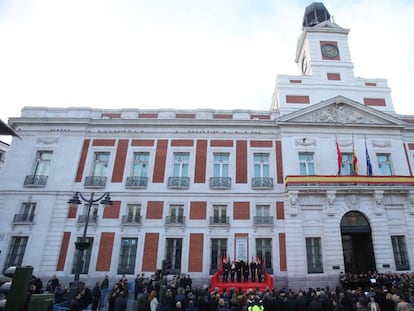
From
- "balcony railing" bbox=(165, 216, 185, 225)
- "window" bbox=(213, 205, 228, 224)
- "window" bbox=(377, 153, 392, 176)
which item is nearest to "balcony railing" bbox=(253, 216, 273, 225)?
"window" bbox=(213, 205, 228, 224)

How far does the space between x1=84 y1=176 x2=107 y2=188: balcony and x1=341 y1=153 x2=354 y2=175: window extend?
16988 millimetres

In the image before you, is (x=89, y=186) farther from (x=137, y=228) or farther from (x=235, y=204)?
(x=235, y=204)

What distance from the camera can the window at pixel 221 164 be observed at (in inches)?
775

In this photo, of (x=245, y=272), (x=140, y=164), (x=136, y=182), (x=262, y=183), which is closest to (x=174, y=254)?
(x=245, y=272)

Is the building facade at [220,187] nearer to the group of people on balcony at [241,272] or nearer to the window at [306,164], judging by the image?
the window at [306,164]

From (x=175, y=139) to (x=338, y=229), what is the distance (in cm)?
1271

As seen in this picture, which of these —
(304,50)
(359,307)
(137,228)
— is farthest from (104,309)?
(304,50)

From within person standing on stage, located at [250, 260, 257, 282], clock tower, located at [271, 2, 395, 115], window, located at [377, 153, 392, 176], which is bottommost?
person standing on stage, located at [250, 260, 257, 282]

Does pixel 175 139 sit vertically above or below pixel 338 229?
above

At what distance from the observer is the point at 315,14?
28.5 metres

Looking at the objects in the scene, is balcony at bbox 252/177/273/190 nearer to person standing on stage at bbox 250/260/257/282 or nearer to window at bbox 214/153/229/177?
window at bbox 214/153/229/177

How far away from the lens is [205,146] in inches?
801

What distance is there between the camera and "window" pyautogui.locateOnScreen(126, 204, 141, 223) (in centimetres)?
1816

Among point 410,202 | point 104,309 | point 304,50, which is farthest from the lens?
point 304,50
